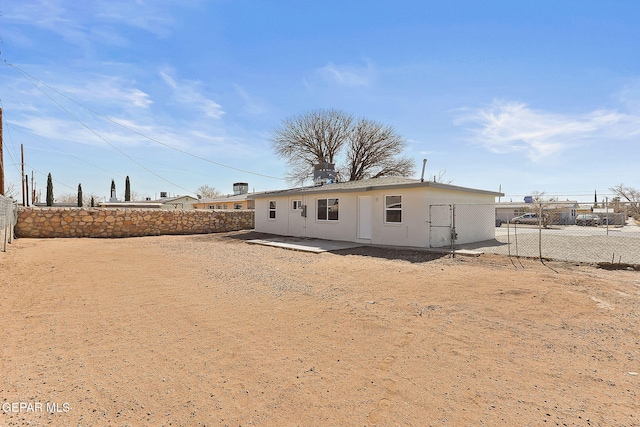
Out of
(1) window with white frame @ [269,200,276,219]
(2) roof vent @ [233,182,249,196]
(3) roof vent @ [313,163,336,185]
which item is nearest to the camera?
(1) window with white frame @ [269,200,276,219]

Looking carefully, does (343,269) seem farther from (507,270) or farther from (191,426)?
(191,426)

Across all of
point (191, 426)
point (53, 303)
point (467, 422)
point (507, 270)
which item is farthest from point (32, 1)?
point (507, 270)

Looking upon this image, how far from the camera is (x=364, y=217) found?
45.2ft

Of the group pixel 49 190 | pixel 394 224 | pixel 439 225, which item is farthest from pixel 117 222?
pixel 49 190

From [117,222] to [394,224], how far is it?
14.4 meters

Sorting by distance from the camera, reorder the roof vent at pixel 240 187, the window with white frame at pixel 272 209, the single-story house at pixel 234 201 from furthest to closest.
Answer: the roof vent at pixel 240 187
the single-story house at pixel 234 201
the window with white frame at pixel 272 209

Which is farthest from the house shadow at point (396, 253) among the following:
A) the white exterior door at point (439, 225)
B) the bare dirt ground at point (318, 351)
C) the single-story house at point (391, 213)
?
the bare dirt ground at point (318, 351)

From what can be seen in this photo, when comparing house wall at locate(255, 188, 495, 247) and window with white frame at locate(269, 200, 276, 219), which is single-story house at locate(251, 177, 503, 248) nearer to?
house wall at locate(255, 188, 495, 247)

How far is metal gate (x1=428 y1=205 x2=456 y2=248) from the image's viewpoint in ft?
39.2

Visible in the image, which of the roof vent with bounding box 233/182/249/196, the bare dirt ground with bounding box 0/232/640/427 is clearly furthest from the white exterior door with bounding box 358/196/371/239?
the roof vent with bounding box 233/182/249/196

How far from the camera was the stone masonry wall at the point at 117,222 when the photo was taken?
1496 centimetres

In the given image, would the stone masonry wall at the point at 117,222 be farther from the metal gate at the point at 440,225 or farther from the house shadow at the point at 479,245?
the house shadow at the point at 479,245

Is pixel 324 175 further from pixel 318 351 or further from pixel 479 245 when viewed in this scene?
pixel 318 351

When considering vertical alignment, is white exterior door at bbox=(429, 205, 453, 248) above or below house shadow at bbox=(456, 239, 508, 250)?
above
